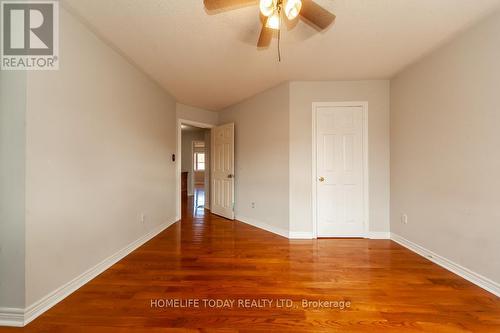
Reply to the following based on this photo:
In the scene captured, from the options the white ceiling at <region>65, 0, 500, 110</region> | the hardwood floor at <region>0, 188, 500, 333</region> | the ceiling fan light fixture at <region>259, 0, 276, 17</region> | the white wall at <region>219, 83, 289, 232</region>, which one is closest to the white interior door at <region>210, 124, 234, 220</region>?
the white wall at <region>219, 83, 289, 232</region>

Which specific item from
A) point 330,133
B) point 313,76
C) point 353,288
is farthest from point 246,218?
point 313,76

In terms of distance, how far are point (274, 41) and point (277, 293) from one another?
2456mm

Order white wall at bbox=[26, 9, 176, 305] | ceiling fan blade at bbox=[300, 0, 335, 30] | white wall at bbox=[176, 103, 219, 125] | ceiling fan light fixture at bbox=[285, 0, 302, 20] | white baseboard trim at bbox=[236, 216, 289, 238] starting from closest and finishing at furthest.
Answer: ceiling fan light fixture at bbox=[285, 0, 302, 20], ceiling fan blade at bbox=[300, 0, 335, 30], white wall at bbox=[26, 9, 176, 305], white baseboard trim at bbox=[236, 216, 289, 238], white wall at bbox=[176, 103, 219, 125]

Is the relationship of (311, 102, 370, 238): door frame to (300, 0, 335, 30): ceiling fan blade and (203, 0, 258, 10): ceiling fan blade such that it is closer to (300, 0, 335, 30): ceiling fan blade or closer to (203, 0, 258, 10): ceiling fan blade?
(300, 0, 335, 30): ceiling fan blade

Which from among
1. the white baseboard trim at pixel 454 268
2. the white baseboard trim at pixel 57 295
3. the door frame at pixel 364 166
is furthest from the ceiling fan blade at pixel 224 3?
the white baseboard trim at pixel 454 268

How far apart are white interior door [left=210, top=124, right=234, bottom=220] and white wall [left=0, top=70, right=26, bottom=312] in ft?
10.3

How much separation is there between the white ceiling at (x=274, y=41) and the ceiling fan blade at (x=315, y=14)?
0.27 metres

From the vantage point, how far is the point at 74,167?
1870mm

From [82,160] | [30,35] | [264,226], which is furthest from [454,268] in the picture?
[30,35]

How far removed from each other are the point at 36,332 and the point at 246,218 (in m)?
3.06

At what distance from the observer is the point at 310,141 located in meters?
3.24

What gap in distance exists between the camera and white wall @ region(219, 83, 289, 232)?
340 cm

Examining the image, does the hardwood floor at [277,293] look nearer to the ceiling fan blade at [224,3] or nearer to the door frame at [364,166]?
the door frame at [364,166]

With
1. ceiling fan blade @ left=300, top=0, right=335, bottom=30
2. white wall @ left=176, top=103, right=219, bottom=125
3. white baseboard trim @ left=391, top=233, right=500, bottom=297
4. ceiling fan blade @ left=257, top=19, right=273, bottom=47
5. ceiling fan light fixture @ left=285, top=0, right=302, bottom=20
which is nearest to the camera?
ceiling fan light fixture @ left=285, top=0, right=302, bottom=20
